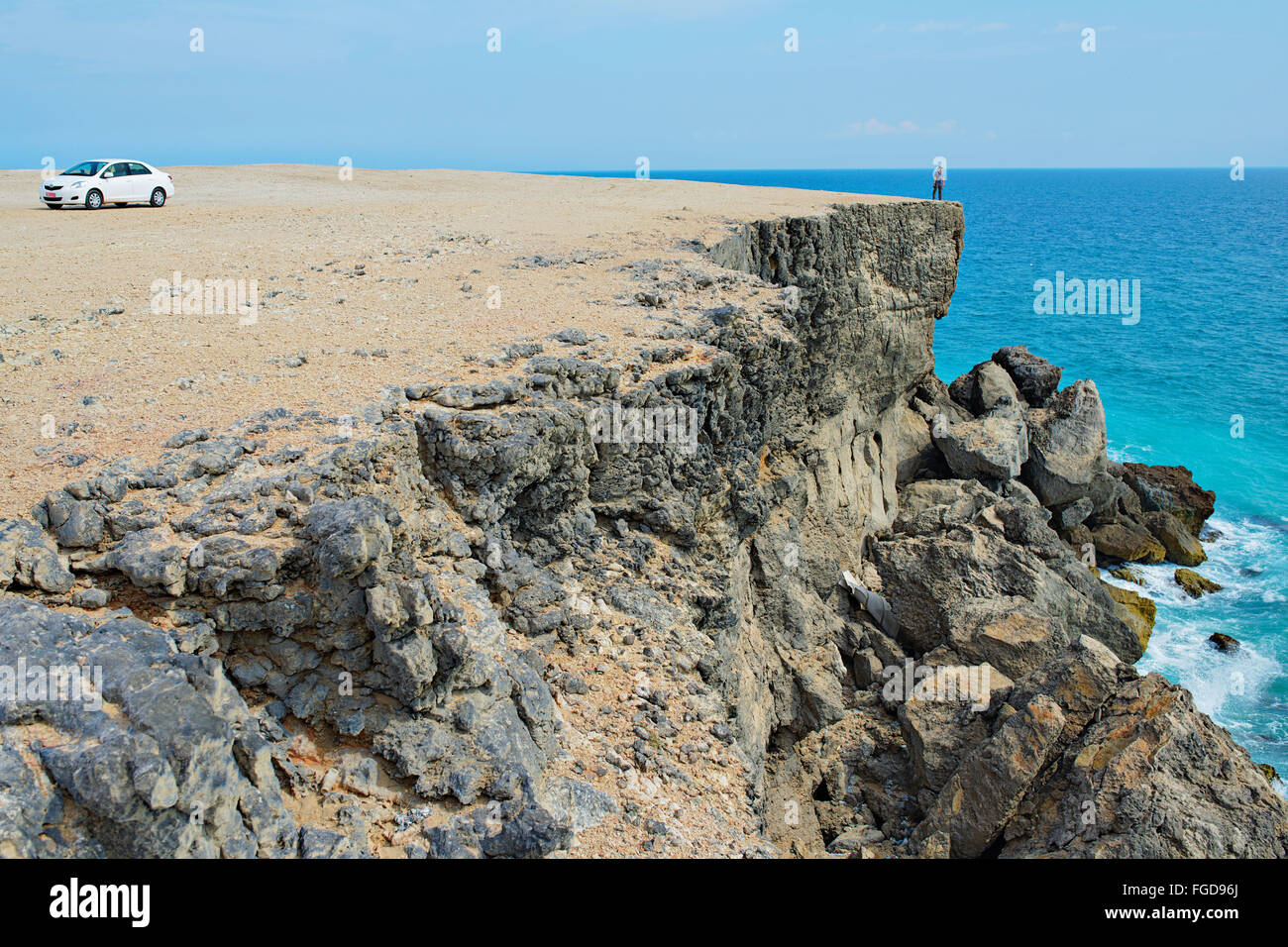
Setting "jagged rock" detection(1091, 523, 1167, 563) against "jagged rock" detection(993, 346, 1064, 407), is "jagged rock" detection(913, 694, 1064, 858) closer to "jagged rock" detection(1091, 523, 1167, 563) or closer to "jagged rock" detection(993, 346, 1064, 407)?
"jagged rock" detection(1091, 523, 1167, 563)

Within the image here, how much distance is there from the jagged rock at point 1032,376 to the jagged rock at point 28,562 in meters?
30.0

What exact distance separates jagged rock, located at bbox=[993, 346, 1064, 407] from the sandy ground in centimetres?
931

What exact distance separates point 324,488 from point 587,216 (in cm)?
1685

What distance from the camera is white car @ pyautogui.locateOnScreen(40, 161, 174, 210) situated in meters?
22.3

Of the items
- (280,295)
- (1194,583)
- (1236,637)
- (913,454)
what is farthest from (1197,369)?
(280,295)

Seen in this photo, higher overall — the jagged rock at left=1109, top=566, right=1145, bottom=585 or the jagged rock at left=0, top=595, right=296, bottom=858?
the jagged rock at left=0, top=595, right=296, bottom=858

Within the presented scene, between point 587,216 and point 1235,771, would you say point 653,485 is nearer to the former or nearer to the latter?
point 1235,771

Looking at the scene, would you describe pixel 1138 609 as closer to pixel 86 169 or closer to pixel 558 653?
pixel 558 653

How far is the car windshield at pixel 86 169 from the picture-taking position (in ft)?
75.2

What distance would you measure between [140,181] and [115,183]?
2.03 feet

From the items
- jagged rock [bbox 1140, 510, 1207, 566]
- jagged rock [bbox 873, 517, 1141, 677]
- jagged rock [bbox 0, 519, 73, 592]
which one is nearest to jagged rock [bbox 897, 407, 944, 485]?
jagged rock [bbox 873, 517, 1141, 677]

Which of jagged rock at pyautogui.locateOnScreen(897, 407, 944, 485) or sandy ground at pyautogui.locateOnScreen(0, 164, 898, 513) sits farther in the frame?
jagged rock at pyautogui.locateOnScreen(897, 407, 944, 485)

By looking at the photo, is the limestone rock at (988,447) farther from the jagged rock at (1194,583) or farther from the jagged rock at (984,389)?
the jagged rock at (1194,583)
